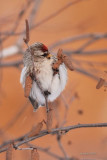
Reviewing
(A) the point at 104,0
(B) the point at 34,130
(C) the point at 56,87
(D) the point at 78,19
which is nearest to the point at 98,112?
(D) the point at 78,19

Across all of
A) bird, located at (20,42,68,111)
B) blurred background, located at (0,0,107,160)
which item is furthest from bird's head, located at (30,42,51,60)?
blurred background, located at (0,0,107,160)

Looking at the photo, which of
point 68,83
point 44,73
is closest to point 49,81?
point 44,73

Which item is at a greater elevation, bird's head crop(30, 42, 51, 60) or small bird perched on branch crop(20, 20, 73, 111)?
bird's head crop(30, 42, 51, 60)

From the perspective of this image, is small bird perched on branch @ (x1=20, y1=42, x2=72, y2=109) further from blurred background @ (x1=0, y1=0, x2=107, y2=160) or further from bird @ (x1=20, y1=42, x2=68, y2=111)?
blurred background @ (x1=0, y1=0, x2=107, y2=160)

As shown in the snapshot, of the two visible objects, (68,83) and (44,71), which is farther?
(68,83)

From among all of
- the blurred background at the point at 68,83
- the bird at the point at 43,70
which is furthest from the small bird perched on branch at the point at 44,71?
the blurred background at the point at 68,83

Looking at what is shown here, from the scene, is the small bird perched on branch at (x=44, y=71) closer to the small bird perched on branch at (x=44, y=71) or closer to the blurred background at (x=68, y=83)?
the small bird perched on branch at (x=44, y=71)

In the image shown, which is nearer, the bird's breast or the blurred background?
the bird's breast

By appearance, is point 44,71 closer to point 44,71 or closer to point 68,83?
point 44,71
